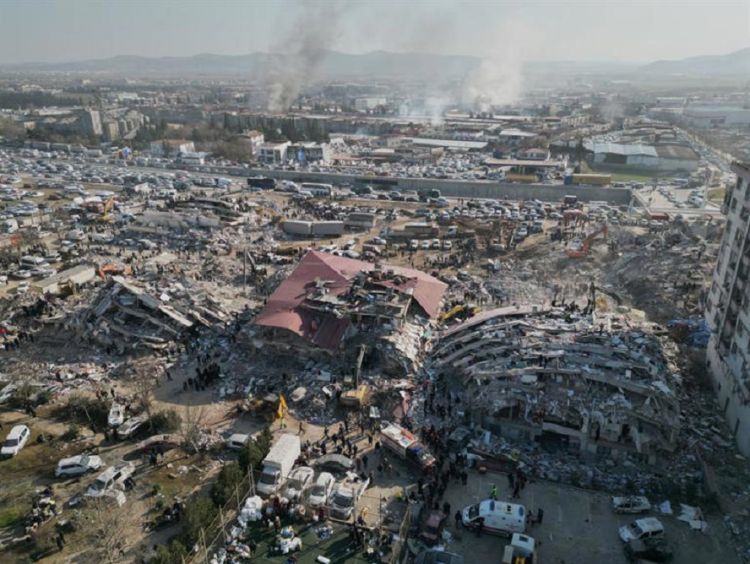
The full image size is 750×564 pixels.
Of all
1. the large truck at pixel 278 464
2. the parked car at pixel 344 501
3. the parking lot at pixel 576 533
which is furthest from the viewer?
the large truck at pixel 278 464

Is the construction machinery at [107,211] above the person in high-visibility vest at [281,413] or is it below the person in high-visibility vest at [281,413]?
above

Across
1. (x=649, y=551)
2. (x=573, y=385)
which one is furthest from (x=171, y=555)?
(x=573, y=385)

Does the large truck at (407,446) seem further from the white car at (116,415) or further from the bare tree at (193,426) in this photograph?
the white car at (116,415)

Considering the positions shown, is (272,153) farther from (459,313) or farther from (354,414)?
(354,414)

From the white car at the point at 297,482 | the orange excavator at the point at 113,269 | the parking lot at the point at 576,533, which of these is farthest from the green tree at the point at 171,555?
the orange excavator at the point at 113,269

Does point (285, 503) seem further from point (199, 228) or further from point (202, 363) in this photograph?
point (199, 228)
